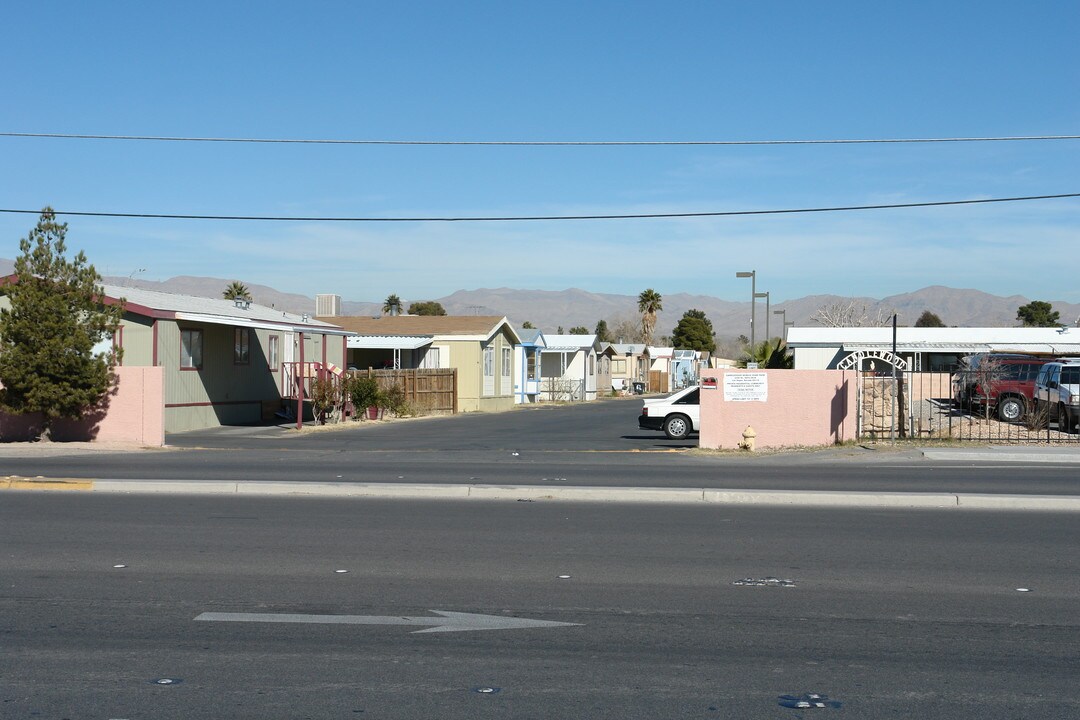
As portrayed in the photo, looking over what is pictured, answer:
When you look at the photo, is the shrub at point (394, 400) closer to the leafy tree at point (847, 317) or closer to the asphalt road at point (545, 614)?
the asphalt road at point (545, 614)

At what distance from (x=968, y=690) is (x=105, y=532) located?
29.9ft

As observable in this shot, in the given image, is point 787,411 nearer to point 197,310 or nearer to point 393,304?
point 197,310

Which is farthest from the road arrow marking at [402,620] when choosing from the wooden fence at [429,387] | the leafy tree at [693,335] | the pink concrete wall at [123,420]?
the leafy tree at [693,335]

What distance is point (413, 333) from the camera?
164ft

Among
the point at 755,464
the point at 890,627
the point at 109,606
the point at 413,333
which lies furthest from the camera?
the point at 413,333

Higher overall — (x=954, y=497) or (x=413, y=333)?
(x=413, y=333)

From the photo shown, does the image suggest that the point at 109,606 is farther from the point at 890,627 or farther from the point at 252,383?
the point at 252,383

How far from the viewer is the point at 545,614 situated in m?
8.13

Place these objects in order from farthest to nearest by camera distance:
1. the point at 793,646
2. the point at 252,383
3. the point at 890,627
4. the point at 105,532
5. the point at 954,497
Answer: the point at 252,383 < the point at 954,497 < the point at 105,532 < the point at 890,627 < the point at 793,646

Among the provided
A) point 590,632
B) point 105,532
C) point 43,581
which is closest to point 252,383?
point 105,532

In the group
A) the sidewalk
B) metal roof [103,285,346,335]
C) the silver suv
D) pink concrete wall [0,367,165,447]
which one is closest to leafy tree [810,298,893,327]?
metal roof [103,285,346,335]

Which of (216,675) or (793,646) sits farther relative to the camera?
(793,646)

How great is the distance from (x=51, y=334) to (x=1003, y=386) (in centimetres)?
2512

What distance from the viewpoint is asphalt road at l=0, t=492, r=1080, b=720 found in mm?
6148
